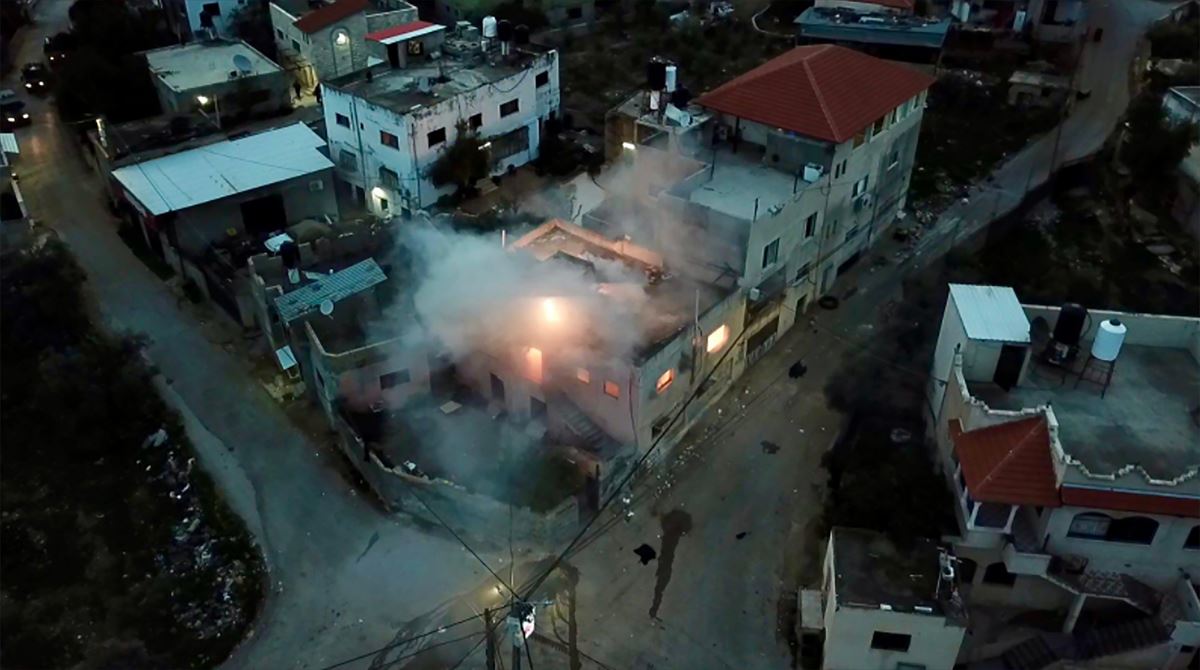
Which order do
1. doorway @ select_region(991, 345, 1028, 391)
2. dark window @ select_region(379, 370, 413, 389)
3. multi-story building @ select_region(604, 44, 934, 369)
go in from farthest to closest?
multi-story building @ select_region(604, 44, 934, 369) → dark window @ select_region(379, 370, 413, 389) → doorway @ select_region(991, 345, 1028, 391)

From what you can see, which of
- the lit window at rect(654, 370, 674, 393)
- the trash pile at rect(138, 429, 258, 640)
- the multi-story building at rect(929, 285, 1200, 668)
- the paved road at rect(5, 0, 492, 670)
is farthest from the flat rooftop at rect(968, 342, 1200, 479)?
the trash pile at rect(138, 429, 258, 640)

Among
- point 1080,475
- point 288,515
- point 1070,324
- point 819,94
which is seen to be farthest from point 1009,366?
point 288,515

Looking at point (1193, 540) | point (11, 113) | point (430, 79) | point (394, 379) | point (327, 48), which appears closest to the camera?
point (1193, 540)

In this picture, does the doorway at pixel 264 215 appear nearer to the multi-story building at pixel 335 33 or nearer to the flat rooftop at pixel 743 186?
the multi-story building at pixel 335 33

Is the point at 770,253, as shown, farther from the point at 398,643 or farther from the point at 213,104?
the point at 213,104

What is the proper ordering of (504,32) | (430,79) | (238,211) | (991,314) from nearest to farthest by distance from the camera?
1. (991,314)
2. (238,211)
3. (430,79)
4. (504,32)

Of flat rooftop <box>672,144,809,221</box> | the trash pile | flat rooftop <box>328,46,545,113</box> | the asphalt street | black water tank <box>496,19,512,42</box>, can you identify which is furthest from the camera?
black water tank <box>496,19,512,42</box>

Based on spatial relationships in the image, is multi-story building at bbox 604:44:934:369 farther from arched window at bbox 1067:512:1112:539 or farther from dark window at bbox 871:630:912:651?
arched window at bbox 1067:512:1112:539
